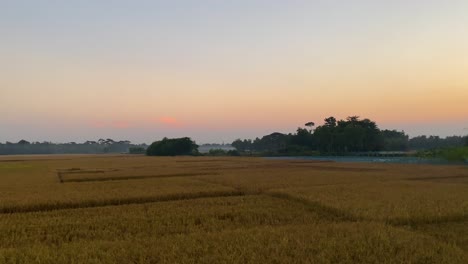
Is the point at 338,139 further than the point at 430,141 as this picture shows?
No

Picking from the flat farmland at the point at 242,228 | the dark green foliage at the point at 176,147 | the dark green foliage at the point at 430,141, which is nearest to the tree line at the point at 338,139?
the dark green foliage at the point at 176,147

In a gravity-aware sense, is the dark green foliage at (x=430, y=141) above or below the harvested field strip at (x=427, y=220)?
above

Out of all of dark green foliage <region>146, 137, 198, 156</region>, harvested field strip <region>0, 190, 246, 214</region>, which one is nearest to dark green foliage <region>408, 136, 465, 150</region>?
dark green foliage <region>146, 137, 198, 156</region>

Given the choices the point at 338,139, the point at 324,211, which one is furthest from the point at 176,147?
the point at 324,211

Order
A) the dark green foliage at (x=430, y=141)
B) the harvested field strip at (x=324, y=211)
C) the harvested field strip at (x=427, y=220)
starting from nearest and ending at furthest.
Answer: the harvested field strip at (x=427, y=220) → the harvested field strip at (x=324, y=211) → the dark green foliage at (x=430, y=141)

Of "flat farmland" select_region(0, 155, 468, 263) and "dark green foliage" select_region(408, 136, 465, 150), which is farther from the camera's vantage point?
"dark green foliage" select_region(408, 136, 465, 150)

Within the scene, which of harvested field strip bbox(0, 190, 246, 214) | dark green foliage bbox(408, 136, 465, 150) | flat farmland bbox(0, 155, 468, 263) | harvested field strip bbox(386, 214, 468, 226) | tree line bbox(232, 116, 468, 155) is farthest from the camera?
dark green foliage bbox(408, 136, 465, 150)

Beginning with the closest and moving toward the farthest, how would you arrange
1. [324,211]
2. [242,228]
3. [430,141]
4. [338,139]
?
[242,228], [324,211], [338,139], [430,141]

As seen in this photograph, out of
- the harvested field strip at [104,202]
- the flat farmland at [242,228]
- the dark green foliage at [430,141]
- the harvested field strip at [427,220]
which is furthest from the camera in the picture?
the dark green foliage at [430,141]

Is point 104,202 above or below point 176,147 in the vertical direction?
below

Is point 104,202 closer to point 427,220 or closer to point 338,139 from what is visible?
point 427,220

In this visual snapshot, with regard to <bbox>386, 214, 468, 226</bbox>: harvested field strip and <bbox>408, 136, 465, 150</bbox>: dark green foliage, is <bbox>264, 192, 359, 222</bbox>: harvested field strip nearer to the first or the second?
<bbox>386, 214, 468, 226</bbox>: harvested field strip

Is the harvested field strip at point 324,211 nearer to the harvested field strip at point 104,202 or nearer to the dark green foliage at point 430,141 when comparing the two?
the harvested field strip at point 104,202

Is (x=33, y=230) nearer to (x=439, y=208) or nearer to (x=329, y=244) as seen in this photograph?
(x=329, y=244)
